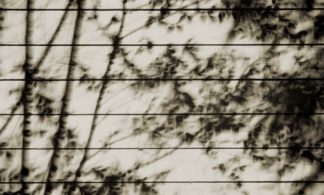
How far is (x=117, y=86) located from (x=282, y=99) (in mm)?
1206

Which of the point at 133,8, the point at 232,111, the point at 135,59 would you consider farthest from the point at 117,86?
the point at 232,111

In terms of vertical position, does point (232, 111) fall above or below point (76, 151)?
above

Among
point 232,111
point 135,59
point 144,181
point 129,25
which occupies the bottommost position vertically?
point 144,181

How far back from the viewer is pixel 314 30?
2.02 m

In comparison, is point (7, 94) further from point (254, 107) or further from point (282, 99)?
point (282, 99)

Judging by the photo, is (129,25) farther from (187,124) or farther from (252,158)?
(252,158)

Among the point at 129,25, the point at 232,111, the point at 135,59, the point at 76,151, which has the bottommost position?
the point at 76,151

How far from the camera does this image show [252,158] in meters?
2.09

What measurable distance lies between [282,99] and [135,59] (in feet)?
3.64

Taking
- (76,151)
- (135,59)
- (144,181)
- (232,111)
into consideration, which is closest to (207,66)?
(232,111)

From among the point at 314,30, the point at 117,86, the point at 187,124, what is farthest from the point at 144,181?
the point at 314,30

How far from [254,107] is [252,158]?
0.38 m

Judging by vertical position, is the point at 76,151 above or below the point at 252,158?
above

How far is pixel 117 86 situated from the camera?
203cm
